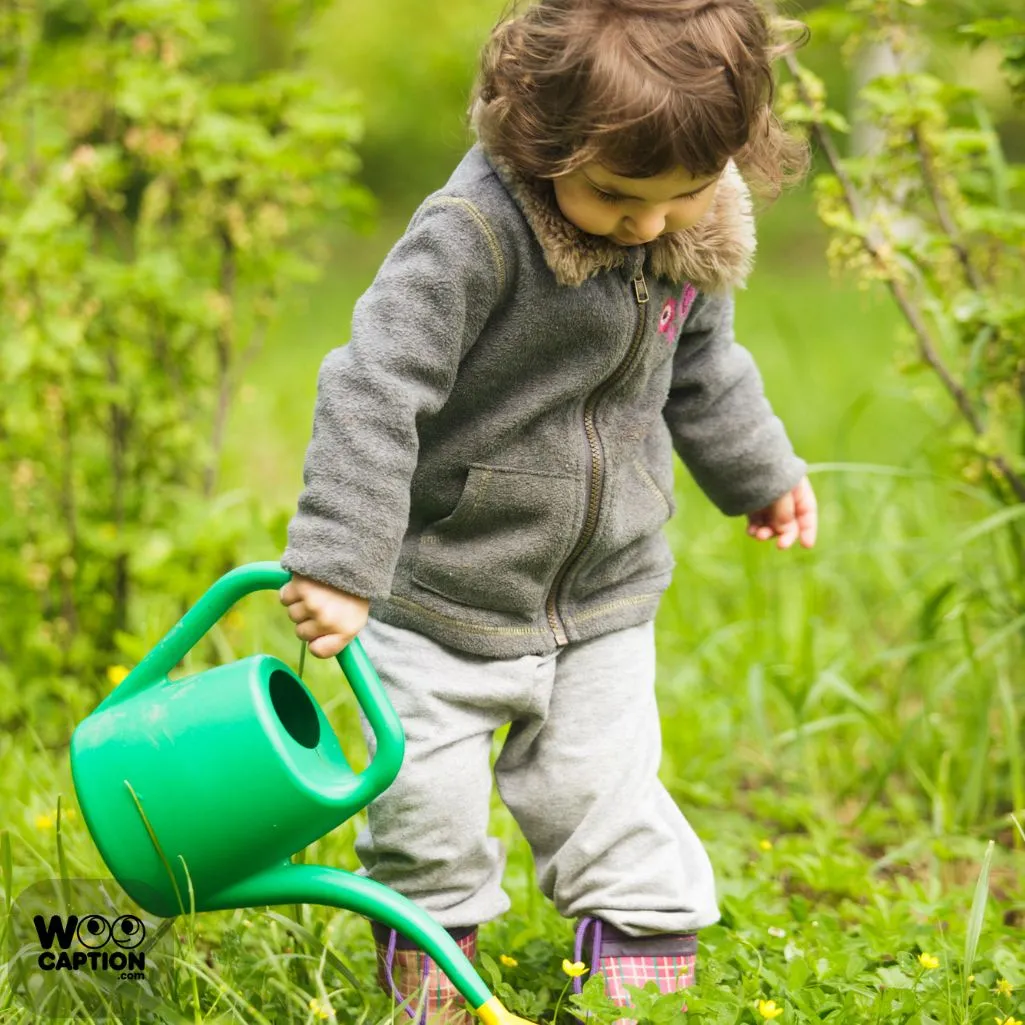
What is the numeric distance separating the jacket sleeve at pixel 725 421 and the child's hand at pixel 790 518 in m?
0.04

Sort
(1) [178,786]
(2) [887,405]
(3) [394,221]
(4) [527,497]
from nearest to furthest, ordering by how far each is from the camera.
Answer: (1) [178,786] < (4) [527,497] < (2) [887,405] < (3) [394,221]

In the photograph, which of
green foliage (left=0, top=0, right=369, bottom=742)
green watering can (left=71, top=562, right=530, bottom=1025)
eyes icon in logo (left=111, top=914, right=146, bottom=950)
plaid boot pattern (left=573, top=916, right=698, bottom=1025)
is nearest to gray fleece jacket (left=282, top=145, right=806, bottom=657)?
green watering can (left=71, top=562, right=530, bottom=1025)

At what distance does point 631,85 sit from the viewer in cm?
150

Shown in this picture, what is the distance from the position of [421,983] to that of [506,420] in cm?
71

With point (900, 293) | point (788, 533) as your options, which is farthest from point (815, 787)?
point (900, 293)

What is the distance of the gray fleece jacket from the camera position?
157 centimetres

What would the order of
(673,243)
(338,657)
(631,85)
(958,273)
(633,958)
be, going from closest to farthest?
1. (631,85)
2. (338,657)
3. (673,243)
4. (633,958)
5. (958,273)

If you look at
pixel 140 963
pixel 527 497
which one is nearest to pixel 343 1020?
pixel 140 963

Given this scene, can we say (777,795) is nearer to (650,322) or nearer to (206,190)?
(650,322)

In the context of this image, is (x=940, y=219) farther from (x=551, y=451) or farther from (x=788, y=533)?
(x=551, y=451)

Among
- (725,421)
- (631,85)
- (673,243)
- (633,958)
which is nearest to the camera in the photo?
(631,85)

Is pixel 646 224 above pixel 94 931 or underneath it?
above

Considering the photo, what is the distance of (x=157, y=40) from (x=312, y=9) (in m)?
0.35

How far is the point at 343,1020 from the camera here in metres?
1.78
